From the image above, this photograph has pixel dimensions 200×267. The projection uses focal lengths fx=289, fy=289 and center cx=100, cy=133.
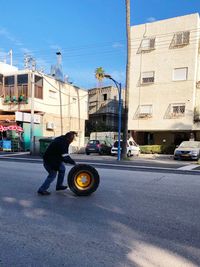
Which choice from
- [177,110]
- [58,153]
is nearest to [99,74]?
[177,110]

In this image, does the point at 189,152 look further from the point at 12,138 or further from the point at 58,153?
the point at 12,138

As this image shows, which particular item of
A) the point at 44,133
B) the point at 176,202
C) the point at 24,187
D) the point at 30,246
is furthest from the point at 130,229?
the point at 44,133

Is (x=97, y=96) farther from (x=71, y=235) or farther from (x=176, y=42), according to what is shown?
(x=71, y=235)

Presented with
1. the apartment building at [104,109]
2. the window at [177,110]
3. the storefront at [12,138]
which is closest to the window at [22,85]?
the storefront at [12,138]

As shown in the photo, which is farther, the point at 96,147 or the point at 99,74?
the point at 99,74

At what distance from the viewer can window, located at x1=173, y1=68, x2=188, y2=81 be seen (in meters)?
27.4

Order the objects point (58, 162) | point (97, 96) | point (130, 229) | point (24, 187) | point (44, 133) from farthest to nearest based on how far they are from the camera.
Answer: point (97, 96)
point (44, 133)
point (24, 187)
point (58, 162)
point (130, 229)

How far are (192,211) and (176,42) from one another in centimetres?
2505

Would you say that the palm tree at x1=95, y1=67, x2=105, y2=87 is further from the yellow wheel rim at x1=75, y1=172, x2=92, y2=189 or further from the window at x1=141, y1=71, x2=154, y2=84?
the yellow wheel rim at x1=75, y1=172, x2=92, y2=189

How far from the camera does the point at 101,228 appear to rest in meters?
4.62

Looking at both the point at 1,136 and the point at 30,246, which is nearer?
the point at 30,246

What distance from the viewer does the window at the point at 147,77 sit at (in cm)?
2908

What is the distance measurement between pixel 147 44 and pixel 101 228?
89.4ft

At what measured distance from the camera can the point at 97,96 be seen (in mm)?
45219
